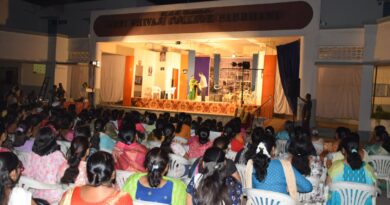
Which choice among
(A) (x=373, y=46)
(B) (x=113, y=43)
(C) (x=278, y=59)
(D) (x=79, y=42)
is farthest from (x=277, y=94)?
(D) (x=79, y=42)

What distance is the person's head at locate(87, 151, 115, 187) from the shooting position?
235cm

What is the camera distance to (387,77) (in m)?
12.5

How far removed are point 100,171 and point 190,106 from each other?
46.2 ft

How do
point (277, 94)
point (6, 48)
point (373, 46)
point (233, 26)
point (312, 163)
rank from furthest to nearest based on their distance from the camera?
point (6, 48) → point (277, 94) → point (233, 26) → point (373, 46) → point (312, 163)

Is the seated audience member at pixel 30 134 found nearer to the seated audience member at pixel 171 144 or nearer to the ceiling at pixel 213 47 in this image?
the seated audience member at pixel 171 144

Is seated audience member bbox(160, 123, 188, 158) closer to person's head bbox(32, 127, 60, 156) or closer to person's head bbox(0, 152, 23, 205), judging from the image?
person's head bbox(32, 127, 60, 156)

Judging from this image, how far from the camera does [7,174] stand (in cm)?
231

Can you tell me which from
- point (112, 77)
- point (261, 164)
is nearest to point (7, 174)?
point (261, 164)

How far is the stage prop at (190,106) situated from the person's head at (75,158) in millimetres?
11520

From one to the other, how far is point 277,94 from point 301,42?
2982 millimetres

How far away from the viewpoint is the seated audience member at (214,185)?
A: 2564mm

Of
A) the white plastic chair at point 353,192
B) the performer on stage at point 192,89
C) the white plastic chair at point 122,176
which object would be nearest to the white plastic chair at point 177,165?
the white plastic chair at point 122,176

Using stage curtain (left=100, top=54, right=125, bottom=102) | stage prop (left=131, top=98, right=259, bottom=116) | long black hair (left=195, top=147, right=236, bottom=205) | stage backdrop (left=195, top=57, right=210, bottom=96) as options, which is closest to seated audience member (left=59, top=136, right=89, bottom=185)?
long black hair (left=195, top=147, right=236, bottom=205)

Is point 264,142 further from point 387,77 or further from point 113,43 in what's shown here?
point 113,43
